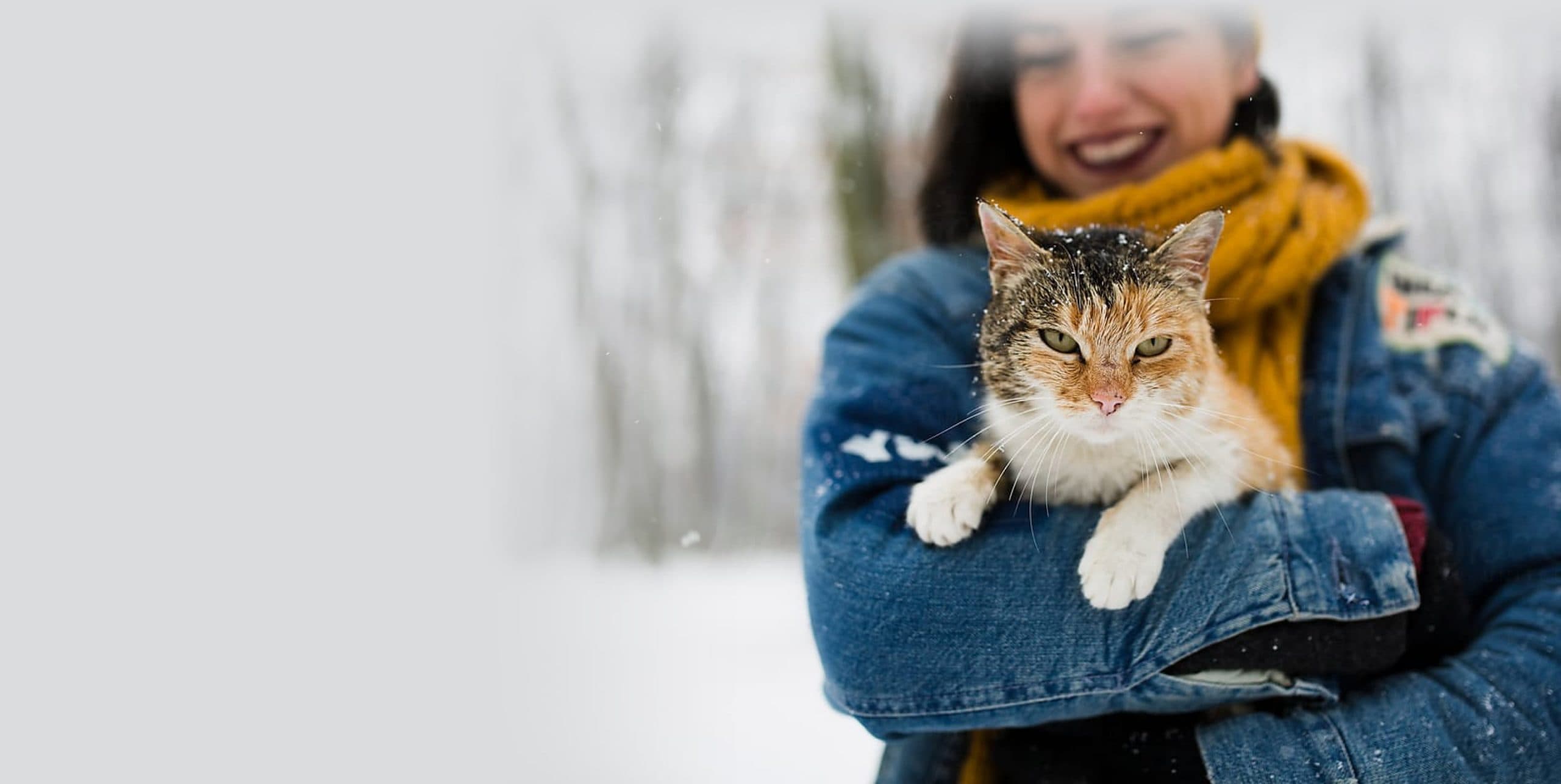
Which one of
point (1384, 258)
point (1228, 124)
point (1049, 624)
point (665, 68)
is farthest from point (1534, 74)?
point (1049, 624)

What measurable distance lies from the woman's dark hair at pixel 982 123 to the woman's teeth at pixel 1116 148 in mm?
130

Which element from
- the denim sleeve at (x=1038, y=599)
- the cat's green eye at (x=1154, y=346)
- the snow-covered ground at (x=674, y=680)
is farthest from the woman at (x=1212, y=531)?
the snow-covered ground at (x=674, y=680)

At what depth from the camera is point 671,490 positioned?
4.70 metres

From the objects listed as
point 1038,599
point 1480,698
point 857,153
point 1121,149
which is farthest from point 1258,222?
point 857,153

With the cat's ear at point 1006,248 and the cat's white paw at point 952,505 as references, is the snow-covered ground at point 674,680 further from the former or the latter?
the cat's ear at point 1006,248

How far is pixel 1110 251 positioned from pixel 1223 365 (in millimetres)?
465

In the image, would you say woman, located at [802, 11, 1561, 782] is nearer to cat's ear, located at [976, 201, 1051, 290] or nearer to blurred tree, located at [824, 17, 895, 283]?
cat's ear, located at [976, 201, 1051, 290]

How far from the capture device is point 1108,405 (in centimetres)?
128

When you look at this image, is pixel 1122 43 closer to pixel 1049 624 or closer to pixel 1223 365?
pixel 1223 365

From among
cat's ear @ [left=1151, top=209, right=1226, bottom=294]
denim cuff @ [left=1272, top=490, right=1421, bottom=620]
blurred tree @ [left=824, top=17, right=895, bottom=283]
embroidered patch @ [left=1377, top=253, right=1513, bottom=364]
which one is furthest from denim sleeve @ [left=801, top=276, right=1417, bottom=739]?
blurred tree @ [left=824, top=17, right=895, bottom=283]

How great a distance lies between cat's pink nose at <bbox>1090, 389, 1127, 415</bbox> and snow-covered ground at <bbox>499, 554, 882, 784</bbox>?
683 mm

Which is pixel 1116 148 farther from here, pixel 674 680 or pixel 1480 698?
pixel 674 680

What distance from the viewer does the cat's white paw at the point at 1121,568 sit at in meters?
1.32

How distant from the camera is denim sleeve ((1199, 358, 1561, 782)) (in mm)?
1340
